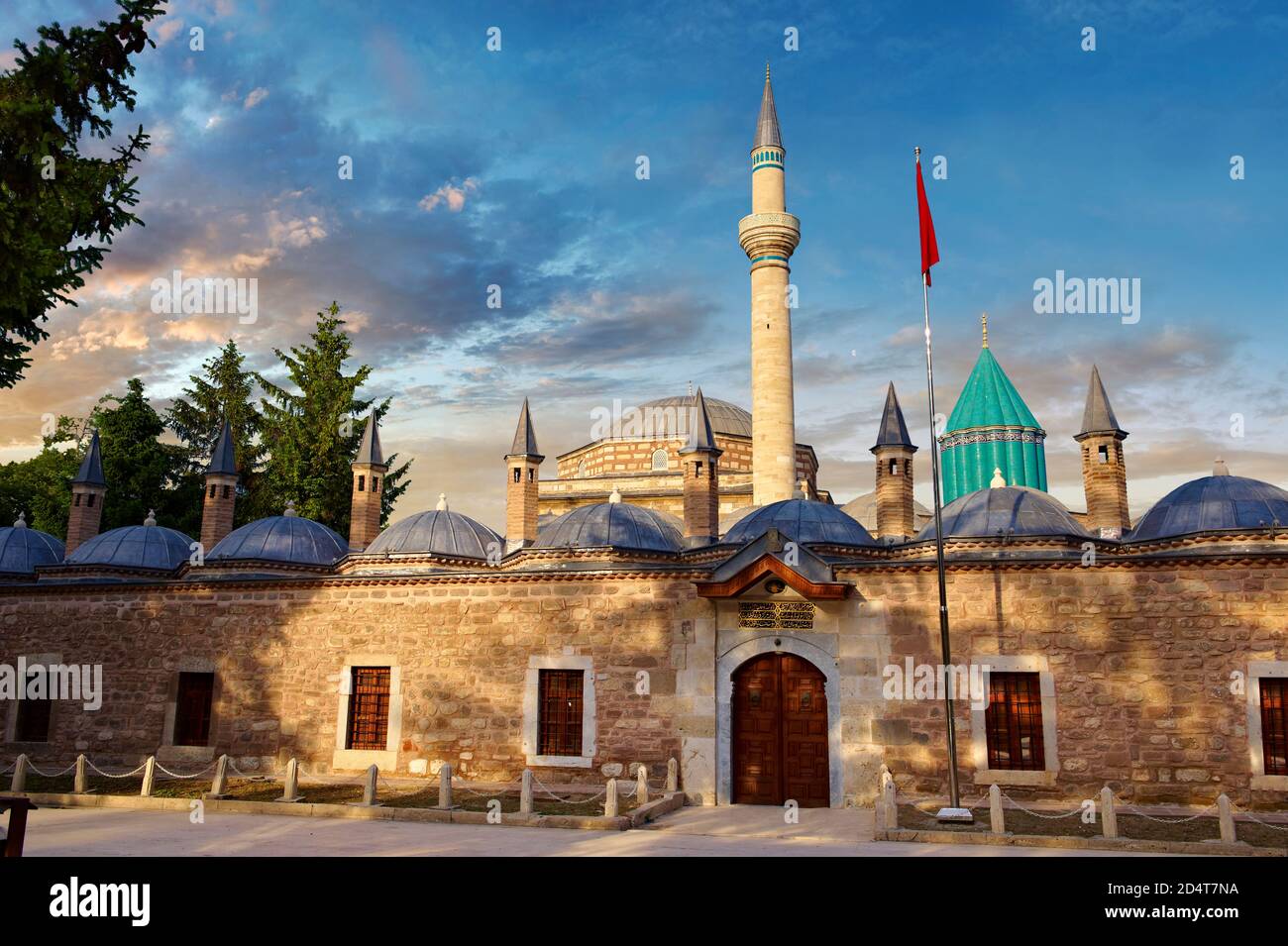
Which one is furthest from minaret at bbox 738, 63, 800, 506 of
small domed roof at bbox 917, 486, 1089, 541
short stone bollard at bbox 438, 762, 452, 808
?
short stone bollard at bbox 438, 762, 452, 808

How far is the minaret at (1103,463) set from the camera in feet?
65.8

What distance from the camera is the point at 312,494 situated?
107 feet

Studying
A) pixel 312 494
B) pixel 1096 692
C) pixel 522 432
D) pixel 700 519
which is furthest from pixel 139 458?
pixel 1096 692

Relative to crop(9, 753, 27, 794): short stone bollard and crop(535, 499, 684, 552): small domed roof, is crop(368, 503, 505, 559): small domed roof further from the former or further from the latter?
crop(9, 753, 27, 794): short stone bollard

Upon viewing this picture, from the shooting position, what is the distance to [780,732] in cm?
1505

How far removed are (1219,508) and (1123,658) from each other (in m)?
5.20

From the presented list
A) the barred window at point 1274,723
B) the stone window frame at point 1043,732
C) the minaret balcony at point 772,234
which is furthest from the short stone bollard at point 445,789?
the minaret balcony at point 772,234

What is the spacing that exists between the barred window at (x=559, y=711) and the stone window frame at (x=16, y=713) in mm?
10342

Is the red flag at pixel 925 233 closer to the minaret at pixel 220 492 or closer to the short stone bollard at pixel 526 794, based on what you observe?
the short stone bollard at pixel 526 794

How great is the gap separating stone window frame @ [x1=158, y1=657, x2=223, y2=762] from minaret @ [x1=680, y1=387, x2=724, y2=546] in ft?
33.7

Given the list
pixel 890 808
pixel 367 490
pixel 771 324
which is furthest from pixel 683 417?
pixel 890 808

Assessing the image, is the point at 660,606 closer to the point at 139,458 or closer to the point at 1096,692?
the point at 1096,692

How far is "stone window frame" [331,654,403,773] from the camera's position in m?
17.3
